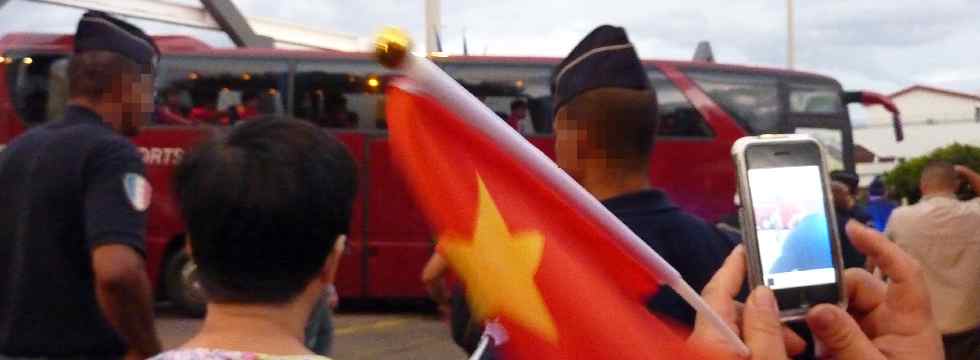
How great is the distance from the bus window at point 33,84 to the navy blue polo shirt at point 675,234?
1327 cm

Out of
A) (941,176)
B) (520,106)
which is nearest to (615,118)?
(941,176)

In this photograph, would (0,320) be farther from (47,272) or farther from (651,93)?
(651,93)

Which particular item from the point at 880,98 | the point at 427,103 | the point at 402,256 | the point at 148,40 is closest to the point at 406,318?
the point at 402,256

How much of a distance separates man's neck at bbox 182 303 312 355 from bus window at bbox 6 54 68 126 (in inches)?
547

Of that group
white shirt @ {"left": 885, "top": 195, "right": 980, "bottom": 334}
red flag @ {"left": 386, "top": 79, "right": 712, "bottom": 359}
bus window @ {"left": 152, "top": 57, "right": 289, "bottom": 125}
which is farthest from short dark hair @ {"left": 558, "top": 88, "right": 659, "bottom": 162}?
bus window @ {"left": 152, "top": 57, "right": 289, "bottom": 125}

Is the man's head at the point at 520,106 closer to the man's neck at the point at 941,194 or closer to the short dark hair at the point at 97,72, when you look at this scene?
the man's neck at the point at 941,194

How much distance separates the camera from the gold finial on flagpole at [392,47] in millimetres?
1531

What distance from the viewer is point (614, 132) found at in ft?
8.52

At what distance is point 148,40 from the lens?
335cm

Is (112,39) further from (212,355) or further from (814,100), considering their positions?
(814,100)

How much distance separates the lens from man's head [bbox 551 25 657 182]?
2576 mm

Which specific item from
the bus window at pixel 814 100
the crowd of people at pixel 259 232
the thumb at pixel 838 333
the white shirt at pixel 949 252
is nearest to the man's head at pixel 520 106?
the bus window at pixel 814 100

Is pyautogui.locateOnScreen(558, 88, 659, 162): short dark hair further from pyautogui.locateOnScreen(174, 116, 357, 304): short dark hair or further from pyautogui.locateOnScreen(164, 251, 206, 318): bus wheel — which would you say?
pyautogui.locateOnScreen(164, 251, 206, 318): bus wheel

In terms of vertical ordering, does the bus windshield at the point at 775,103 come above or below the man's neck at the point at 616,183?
below
